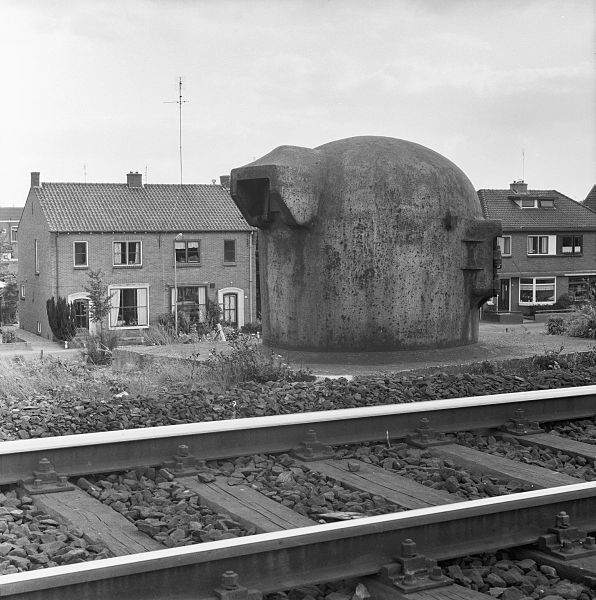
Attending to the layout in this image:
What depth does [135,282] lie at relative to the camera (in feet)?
163

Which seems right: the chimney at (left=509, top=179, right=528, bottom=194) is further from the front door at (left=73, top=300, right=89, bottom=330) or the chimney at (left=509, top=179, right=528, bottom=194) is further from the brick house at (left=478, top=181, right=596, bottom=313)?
the front door at (left=73, top=300, right=89, bottom=330)

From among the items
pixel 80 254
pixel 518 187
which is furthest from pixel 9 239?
pixel 518 187

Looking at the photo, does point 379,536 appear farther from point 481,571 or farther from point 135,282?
point 135,282

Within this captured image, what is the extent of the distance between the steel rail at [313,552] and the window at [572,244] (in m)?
56.8

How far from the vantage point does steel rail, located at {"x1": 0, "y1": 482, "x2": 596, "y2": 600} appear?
352 centimetres

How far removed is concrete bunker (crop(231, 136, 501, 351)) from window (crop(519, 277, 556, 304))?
47780 mm

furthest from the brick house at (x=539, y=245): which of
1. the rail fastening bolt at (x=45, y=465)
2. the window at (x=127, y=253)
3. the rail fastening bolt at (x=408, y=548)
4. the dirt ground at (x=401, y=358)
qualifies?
the rail fastening bolt at (x=408, y=548)

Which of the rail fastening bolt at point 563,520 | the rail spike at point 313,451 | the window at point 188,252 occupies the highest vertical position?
the window at point 188,252

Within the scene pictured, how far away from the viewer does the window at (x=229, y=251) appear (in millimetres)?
51250

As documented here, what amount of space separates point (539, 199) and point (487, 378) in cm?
5227

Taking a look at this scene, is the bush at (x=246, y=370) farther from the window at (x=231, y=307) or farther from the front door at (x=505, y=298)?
the front door at (x=505, y=298)

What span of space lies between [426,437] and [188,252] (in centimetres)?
4485

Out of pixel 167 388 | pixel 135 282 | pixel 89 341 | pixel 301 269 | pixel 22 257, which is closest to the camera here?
pixel 167 388

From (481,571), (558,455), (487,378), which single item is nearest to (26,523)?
(481,571)
